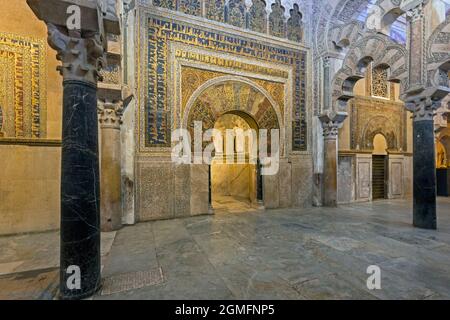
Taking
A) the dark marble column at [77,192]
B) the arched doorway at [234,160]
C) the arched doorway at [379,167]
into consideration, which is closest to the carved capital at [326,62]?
the arched doorway at [234,160]

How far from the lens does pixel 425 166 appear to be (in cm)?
450

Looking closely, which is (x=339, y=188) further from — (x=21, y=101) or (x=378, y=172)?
(x=21, y=101)

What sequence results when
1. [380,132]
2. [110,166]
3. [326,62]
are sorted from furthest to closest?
[380,132] < [326,62] < [110,166]

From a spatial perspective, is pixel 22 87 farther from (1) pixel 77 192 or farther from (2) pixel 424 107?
(2) pixel 424 107

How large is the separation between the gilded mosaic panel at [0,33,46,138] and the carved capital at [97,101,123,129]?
1.14m

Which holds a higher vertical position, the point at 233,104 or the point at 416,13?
the point at 416,13

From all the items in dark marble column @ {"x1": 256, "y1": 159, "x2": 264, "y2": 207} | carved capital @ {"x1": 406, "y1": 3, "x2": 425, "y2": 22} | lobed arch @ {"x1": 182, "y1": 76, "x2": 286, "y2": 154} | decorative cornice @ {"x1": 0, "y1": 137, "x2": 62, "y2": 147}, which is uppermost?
carved capital @ {"x1": 406, "y1": 3, "x2": 425, "y2": 22}

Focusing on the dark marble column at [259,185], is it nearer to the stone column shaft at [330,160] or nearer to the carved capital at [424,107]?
the stone column shaft at [330,160]

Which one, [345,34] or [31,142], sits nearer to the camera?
[31,142]

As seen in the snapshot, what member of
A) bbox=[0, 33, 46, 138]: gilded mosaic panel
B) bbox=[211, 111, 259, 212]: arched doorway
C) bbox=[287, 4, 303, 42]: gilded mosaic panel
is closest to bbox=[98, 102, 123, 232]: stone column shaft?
bbox=[0, 33, 46, 138]: gilded mosaic panel

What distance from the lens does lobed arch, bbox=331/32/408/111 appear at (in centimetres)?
480

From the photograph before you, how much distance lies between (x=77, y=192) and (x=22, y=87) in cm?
367

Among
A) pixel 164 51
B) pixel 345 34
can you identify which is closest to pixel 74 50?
pixel 164 51

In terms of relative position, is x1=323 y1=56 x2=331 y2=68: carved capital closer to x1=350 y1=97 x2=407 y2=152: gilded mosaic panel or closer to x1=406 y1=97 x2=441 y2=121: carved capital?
x1=350 y1=97 x2=407 y2=152: gilded mosaic panel
